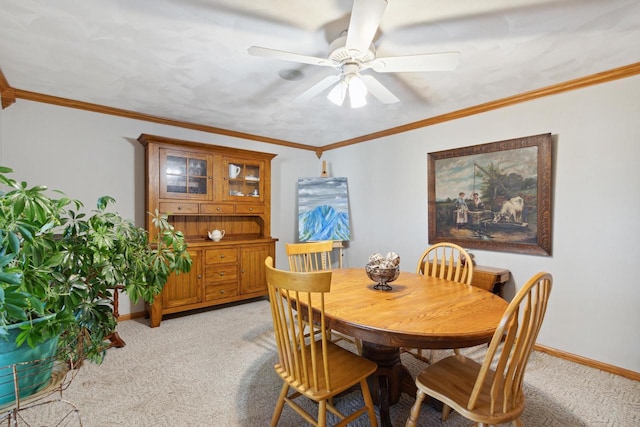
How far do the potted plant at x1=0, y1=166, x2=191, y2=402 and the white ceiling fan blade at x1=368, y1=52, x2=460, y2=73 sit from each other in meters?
1.76

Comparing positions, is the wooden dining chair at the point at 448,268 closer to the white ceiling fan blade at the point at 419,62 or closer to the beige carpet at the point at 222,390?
the beige carpet at the point at 222,390

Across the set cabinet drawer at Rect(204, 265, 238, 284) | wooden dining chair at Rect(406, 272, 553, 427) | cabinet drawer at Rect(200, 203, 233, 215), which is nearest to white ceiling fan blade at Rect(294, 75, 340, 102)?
wooden dining chair at Rect(406, 272, 553, 427)

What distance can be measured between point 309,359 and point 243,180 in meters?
2.86

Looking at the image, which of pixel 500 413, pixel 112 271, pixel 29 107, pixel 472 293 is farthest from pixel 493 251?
pixel 29 107

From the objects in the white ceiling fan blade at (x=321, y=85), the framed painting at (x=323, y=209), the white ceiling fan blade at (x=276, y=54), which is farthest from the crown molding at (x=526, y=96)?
the white ceiling fan blade at (x=276, y=54)

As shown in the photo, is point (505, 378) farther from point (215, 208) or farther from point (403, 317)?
point (215, 208)

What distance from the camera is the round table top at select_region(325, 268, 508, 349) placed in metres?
1.31

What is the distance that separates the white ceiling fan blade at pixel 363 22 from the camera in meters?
1.37

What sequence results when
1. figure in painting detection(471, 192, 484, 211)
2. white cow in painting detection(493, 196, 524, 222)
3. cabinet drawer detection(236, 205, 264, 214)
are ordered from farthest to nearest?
cabinet drawer detection(236, 205, 264, 214)
figure in painting detection(471, 192, 484, 211)
white cow in painting detection(493, 196, 524, 222)

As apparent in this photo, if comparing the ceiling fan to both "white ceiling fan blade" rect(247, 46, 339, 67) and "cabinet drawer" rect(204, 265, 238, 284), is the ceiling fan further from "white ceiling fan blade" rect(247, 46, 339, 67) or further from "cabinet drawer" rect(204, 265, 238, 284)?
"cabinet drawer" rect(204, 265, 238, 284)

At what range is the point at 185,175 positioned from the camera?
359 centimetres

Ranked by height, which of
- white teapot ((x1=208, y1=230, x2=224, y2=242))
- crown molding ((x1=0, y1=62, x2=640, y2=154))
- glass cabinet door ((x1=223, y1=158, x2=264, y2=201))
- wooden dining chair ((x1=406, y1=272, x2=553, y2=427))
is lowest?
wooden dining chair ((x1=406, y1=272, x2=553, y2=427))

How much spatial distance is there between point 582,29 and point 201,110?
3255 mm

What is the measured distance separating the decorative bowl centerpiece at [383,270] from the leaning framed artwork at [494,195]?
1644 millimetres
